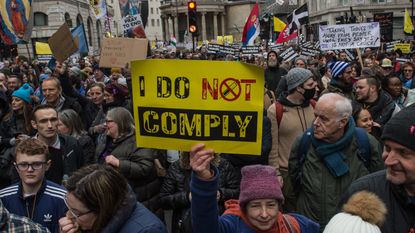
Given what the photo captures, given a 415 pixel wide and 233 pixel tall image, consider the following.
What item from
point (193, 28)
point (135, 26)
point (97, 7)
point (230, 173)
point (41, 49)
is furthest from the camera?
point (97, 7)

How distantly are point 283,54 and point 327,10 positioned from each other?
39.3 m

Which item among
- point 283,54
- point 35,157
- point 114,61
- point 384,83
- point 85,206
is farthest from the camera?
point 283,54

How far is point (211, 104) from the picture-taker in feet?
8.75

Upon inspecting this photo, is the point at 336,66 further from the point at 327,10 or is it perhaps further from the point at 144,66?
the point at 327,10

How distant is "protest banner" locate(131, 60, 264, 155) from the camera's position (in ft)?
8.62

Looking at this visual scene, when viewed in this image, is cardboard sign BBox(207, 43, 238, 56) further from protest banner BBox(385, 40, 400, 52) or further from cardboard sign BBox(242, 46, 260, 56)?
protest banner BBox(385, 40, 400, 52)

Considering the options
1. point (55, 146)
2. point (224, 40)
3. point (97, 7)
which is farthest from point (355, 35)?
point (224, 40)

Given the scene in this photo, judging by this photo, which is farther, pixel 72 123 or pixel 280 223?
pixel 72 123

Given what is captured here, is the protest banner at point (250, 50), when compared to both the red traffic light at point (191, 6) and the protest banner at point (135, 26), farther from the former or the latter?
the protest banner at point (135, 26)

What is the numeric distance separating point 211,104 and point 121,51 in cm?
712

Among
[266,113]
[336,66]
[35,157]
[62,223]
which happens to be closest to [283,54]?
[336,66]

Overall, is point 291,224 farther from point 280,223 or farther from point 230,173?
point 230,173

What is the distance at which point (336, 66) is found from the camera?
7082mm

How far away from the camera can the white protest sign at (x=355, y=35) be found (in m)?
11.8
